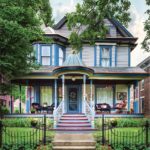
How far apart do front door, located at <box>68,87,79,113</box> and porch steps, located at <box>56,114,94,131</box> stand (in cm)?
231

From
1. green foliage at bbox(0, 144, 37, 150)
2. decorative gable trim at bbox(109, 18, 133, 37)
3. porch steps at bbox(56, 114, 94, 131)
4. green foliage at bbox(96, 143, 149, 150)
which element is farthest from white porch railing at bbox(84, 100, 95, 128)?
decorative gable trim at bbox(109, 18, 133, 37)

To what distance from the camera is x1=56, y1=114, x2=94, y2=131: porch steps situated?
70.9 ft

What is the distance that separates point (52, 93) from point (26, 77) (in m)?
3.52

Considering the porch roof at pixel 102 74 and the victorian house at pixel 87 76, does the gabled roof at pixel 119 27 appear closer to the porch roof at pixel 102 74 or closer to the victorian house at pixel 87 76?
the victorian house at pixel 87 76

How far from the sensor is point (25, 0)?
18.5m

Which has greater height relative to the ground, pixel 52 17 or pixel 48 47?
pixel 52 17

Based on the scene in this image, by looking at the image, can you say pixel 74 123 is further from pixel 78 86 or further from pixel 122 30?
pixel 122 30

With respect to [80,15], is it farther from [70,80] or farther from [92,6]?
[70,80]

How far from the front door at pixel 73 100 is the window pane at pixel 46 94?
6.26 feet

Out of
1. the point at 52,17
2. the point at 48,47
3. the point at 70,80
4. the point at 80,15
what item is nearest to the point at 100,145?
the point at 80,15

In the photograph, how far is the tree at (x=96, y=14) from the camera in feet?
53.9

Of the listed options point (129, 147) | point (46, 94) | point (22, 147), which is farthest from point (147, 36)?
point (46, 94)

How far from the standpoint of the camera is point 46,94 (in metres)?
28.2

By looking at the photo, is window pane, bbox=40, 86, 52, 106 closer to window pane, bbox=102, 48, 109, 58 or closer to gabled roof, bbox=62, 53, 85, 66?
gabled roof, bbox=62, 53, 85, 66
